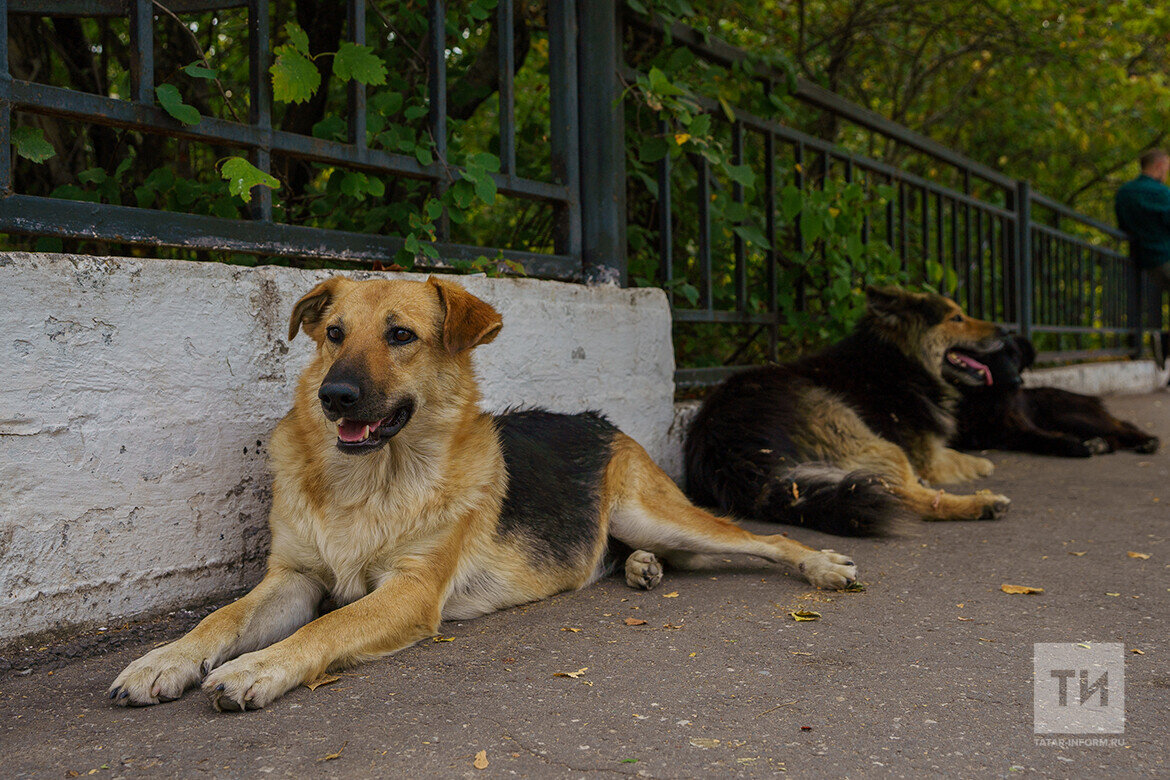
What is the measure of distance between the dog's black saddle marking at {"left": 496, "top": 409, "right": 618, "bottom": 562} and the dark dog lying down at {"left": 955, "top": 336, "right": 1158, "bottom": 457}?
3939mm

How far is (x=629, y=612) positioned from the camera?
3.00 m

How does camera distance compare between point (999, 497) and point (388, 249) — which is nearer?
point (388, 249)

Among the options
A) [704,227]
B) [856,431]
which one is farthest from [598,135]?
[856,431]

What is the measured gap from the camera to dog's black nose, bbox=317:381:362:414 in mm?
2510

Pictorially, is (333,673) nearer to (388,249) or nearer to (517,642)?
(517,642)

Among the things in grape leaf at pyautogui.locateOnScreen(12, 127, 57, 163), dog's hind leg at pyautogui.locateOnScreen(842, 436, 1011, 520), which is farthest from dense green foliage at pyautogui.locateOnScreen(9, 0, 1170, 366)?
dog's hind leg at pyautogui.locateOnScreen(842, 436, 1011, 520)

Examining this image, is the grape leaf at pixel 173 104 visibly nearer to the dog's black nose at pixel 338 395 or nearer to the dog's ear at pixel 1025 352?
the dog's black nose at pixel 338 395

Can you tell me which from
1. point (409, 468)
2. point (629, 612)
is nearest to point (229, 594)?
point (409, 468)

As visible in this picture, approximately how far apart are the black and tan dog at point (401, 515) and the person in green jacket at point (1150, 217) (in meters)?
11.5

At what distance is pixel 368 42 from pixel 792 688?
3930 millimetres

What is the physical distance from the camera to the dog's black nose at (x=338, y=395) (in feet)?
8.23

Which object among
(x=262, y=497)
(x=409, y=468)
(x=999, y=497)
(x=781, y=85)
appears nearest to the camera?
(x=409, y=468)

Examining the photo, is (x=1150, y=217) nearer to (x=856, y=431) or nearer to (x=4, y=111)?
(x=856, y=431)

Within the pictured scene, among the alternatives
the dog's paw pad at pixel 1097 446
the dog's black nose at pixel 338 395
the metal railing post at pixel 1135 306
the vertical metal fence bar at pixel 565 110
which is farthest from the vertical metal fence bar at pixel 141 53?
the metal railing post at pixel 1135 306
